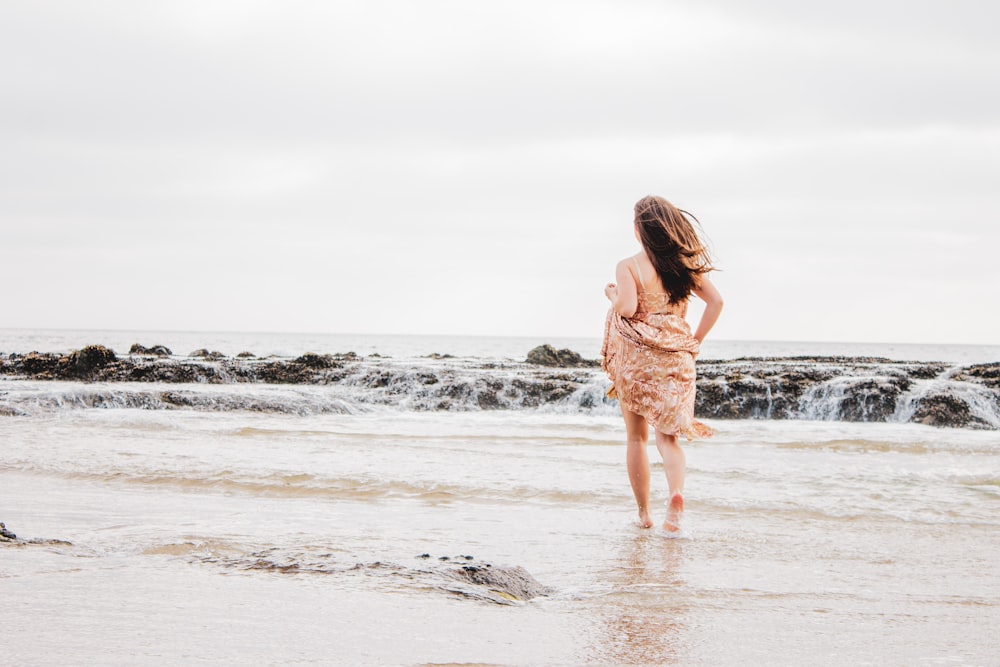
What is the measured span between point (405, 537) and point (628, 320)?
1896mm

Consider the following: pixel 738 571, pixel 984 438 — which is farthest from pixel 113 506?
pixel 984 438

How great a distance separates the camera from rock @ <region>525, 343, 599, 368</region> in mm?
29703

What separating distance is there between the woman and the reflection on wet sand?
0.83 m

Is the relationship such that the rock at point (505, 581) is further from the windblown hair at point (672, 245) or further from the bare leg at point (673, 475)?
the windblown hair at point (672, 245)

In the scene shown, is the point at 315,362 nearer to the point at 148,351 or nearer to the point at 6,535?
the point at 148,351

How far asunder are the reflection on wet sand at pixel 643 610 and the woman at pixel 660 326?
83 centimetres

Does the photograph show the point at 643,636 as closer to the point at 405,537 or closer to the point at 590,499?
the point at 405,537

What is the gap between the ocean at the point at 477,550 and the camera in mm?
2791

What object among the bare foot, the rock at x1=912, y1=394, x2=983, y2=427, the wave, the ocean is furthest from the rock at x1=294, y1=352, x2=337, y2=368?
the bare foot

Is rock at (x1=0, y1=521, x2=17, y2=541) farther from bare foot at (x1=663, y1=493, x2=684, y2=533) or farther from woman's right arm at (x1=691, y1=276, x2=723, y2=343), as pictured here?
woman's right arm at (x1=691, y1=276, x2=723, y2=343)

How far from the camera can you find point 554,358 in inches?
1188

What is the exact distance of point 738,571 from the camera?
4.14m

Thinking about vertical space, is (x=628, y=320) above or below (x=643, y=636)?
above

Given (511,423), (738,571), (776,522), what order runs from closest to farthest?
(738,571) → (776,522) → (511,423)
